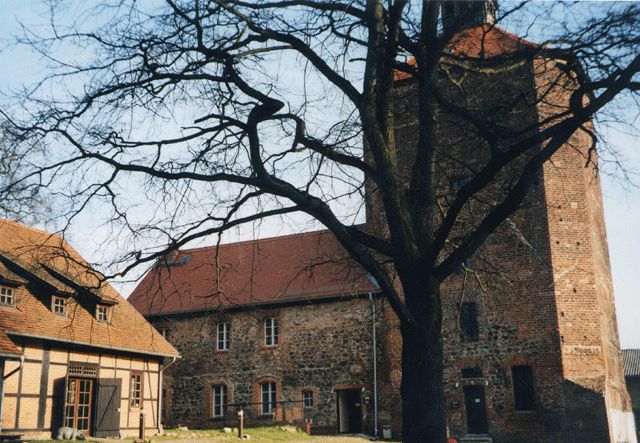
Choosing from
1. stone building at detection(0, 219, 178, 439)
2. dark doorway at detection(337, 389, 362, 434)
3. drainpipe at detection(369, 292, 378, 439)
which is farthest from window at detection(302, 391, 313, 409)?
stone building at detection(0, 219, 178, 439)

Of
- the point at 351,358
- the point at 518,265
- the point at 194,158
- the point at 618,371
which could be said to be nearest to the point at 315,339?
the point at 351,358

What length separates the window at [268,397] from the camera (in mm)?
25078

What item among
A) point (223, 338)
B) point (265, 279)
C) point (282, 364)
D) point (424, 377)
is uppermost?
point (265, 279)

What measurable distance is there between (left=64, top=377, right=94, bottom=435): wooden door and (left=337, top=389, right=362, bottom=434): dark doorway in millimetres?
8950

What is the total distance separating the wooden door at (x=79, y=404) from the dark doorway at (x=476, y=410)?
11710 millimetres

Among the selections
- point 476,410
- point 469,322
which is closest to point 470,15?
point 469,322

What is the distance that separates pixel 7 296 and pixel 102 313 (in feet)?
11.4

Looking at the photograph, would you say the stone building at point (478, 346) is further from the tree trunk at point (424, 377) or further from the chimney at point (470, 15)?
the tree trunk at point (424, 377)

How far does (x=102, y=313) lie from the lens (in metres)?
20.2

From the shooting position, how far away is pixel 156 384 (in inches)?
866

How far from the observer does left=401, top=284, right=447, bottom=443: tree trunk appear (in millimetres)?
6655

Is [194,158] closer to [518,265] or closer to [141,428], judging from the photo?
[141,428]

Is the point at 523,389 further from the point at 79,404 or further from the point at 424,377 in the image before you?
the point at 424,377

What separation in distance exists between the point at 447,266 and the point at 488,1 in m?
2.97
